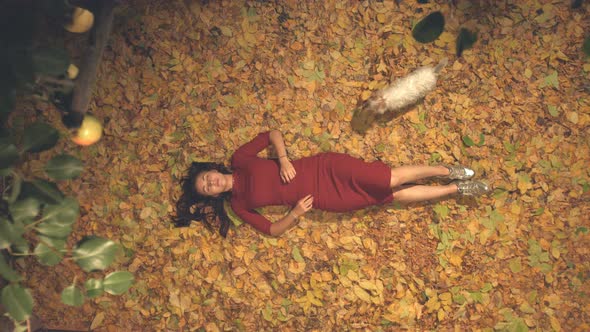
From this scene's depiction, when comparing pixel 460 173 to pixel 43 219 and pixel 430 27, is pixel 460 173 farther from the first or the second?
pixel 43 219

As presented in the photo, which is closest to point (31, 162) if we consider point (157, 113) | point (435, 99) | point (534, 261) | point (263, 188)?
point (157, 113)

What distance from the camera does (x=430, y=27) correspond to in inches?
73.7

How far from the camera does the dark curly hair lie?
3.12 meters

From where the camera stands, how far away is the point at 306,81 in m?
3.15

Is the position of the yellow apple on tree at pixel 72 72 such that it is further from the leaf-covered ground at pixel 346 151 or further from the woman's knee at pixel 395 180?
the woman's knee at pixel 395 180

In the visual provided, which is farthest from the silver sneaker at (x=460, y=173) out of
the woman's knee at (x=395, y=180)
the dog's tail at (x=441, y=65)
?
the dog's tail at (x=441, y=65)

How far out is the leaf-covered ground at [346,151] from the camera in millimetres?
2957

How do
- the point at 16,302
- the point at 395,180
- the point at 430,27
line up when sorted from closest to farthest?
the point at 430,27
the point at 16,302
the point at 395,180

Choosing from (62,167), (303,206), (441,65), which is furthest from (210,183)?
(441,65)

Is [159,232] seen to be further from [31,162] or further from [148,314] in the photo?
[31,162]

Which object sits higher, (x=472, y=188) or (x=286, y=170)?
(x=286, y=170)

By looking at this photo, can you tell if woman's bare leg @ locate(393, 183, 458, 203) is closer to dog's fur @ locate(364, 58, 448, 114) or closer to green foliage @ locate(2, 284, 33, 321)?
dog's fur @ locate(364, 58, 448, 114)

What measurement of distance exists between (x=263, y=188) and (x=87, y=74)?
55.2 inches

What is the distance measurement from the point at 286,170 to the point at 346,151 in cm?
56
